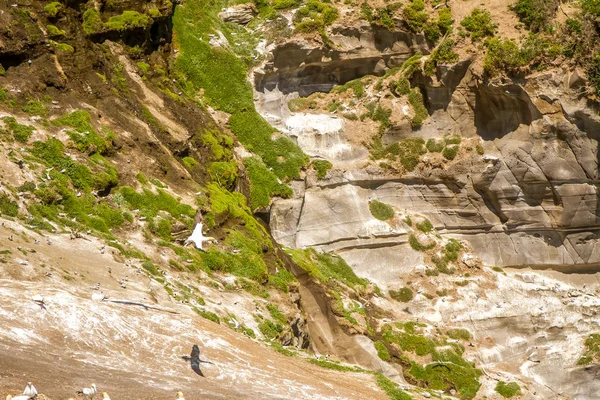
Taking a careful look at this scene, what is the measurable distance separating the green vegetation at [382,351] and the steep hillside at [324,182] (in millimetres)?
162

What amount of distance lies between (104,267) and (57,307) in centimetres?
433

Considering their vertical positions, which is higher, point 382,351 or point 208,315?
point 382,351

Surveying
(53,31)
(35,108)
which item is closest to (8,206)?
(35,108)

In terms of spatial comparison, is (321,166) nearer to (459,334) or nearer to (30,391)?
(459,334)

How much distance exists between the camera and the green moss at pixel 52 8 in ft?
93.8

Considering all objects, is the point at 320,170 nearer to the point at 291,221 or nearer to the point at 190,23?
the point at 291,221

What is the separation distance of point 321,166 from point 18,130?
1605 centimetres

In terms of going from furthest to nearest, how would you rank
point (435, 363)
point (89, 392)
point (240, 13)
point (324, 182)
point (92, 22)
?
point (240, 13) → point (324, 182) → point (92, 22) → point (435, 363) → point (89, 392)

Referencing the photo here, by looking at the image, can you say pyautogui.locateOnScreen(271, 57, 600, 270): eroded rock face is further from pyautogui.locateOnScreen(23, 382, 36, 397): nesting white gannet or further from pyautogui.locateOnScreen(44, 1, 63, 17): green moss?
pyautogui.locateOnScreen(23, 382, 36, 397): nesting white gannet

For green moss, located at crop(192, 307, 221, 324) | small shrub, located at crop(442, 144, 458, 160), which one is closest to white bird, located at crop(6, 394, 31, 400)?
green moss, located at crop(192, 307, 221, 324)

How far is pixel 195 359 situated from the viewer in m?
15.8

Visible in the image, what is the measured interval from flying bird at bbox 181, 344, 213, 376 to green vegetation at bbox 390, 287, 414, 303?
19045 millimetres

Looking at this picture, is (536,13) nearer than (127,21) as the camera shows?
No

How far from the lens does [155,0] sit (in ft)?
112
